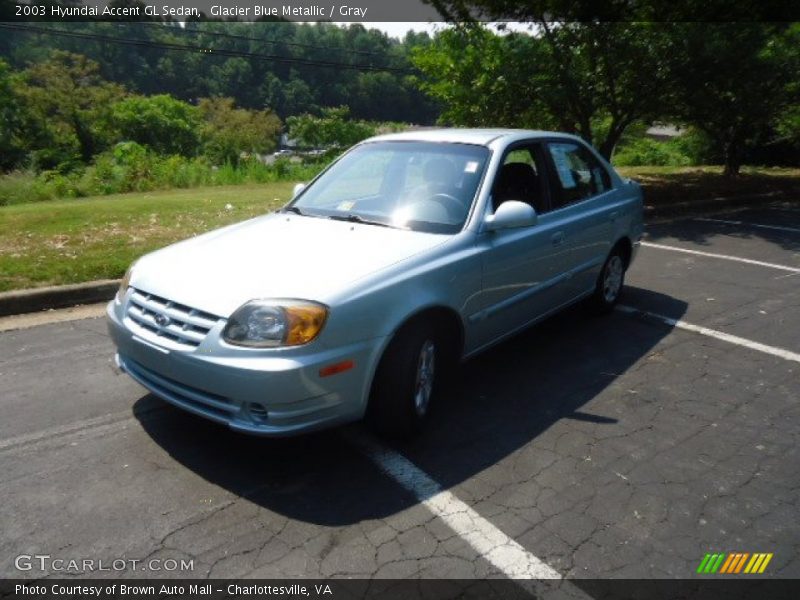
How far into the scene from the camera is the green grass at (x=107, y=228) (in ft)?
20.0

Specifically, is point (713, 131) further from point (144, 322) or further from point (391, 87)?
point (391, 87)

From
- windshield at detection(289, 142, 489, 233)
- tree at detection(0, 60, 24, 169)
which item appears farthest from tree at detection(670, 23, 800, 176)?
tree at detection(0, 60, 24, 169)

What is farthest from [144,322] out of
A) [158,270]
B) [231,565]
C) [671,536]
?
[671,536]

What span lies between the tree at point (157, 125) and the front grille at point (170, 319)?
41.0 meters

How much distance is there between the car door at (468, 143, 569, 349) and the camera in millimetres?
3682

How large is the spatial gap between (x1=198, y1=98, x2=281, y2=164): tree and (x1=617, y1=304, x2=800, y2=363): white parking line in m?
36.5

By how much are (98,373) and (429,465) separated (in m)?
2.51

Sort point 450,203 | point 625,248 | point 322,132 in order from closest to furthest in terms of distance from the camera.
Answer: point 450,203, point 625,248, point 322,132

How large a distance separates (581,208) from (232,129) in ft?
152

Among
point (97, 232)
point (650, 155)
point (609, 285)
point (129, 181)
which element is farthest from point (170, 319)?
point (650, 155)

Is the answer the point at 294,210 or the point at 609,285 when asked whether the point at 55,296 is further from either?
the point at 609,285

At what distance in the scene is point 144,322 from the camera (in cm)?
308

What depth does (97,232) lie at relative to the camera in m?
7.80

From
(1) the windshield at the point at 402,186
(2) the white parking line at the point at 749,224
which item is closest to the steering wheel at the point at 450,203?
(1) the windshield at the point at 402,186
